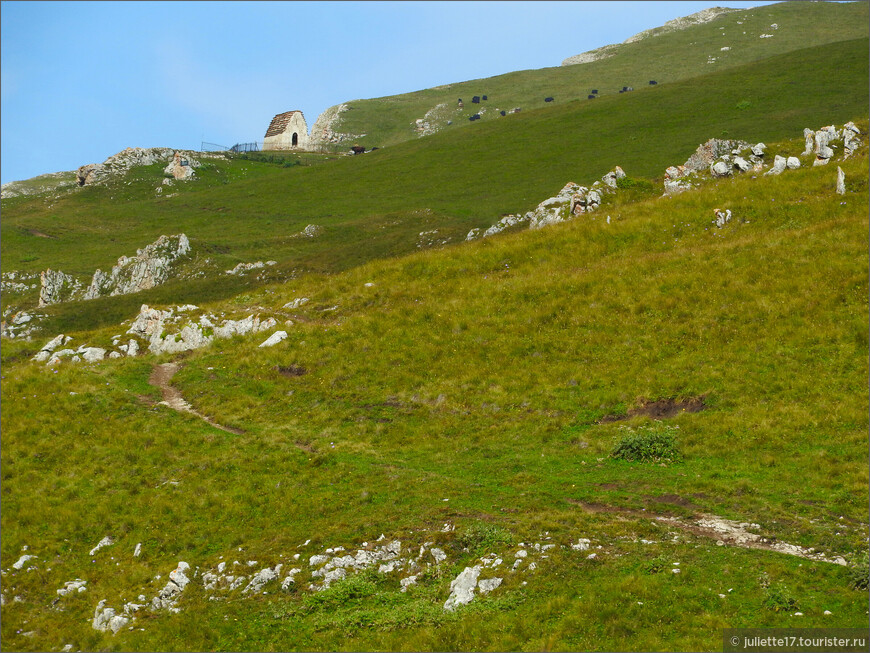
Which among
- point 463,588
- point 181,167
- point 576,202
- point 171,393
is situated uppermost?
point 181,167

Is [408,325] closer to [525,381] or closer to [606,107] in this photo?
[525,381]

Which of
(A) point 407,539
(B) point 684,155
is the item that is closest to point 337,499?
(A) point 407,539

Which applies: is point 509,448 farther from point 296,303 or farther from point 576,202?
point 576,202

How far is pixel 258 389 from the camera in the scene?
32.0 meters

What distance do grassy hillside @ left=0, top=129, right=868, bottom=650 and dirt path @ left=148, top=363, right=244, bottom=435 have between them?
1.89ft

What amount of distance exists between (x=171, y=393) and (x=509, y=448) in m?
18.3

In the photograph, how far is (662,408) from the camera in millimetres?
24500

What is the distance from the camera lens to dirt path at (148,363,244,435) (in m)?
29.3

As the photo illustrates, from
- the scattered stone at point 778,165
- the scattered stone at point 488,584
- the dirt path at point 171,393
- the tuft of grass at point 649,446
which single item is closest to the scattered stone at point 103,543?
the dirt path at point 171,393

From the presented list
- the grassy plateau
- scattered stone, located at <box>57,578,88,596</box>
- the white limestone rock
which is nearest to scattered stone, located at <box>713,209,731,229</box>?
the grassy plateau

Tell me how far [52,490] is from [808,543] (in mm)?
24559

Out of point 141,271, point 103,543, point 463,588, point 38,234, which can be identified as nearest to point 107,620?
point 103,543

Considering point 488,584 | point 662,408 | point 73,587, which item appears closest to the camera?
point 488,584

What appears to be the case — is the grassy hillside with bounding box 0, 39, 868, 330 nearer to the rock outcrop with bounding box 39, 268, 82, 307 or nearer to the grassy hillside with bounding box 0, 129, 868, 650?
the rock outcrop with bounding box 39, 268, 82, 307
